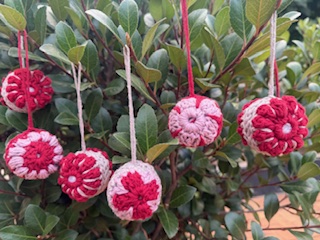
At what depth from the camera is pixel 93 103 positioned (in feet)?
1.51

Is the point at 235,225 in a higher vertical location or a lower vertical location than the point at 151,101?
lower

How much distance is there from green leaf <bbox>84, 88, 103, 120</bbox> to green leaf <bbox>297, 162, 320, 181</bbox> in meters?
0.30

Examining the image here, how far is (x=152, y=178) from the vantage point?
36 centimetres

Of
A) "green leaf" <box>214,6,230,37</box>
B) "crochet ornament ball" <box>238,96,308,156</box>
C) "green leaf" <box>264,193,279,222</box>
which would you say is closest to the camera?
"crochet ornament ball" <box>238,96,308,156</box>

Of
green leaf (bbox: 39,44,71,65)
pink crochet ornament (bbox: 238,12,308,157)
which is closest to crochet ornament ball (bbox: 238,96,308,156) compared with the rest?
pink crochet ornament (bbox: 238,12,308,157)

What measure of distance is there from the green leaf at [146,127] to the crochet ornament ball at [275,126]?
103 millimetres

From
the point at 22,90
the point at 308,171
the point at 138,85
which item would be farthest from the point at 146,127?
the point at 308,171

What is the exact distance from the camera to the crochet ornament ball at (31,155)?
382mm

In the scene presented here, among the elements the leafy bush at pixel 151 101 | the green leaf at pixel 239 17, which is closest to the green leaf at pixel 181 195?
the leafy bush at pixel 151 101

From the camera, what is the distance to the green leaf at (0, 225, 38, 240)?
1.36ft

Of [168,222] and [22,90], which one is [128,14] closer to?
[22,90]

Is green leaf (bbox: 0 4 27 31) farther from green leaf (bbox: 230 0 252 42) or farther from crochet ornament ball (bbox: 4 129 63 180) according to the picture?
green leaf (bbox: 230 0 252 42)

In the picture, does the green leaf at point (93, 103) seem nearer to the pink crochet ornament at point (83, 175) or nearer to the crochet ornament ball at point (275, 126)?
the pink crochet ornament at point (83, 175)

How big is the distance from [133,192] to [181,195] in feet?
0.47
